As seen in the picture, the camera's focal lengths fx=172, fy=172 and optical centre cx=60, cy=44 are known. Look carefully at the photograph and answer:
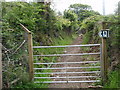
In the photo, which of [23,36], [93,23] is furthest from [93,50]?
[23,36]

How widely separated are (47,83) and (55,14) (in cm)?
193

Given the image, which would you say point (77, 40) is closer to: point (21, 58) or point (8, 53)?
point (21, 58)

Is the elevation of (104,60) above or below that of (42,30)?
below

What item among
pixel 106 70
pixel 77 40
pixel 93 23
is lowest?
pixel 106 70

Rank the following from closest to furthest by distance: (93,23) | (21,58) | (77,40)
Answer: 1. (21,58)
2. (77,40)
3. (93,23)

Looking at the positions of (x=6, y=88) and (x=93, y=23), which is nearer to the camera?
(x=6, y=88)

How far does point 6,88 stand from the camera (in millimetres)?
2664

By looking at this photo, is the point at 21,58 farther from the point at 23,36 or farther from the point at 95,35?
the point at 95,35

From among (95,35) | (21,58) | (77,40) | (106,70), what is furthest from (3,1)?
(95,35)

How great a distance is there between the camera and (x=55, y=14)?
441 cm

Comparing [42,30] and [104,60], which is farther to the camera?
[42,30]

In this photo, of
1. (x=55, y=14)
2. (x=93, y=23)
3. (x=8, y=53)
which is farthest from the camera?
(x=93, y=23)

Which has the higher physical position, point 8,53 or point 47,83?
point 8,53

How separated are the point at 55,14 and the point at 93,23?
110cm
